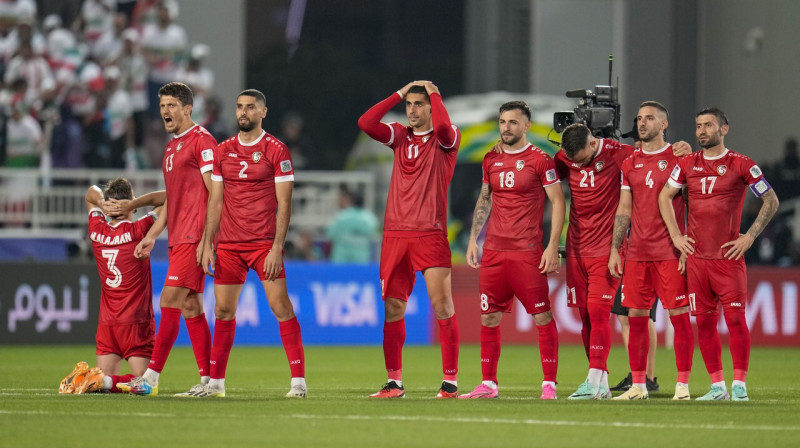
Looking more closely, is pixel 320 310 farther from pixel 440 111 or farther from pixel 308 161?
pixel 440 111

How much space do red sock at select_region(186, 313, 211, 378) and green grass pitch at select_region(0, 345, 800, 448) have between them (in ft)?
1.50

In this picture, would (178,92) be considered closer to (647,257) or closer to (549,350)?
(549,350)

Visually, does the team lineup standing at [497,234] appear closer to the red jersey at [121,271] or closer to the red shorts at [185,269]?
the red shorts at [185,269]

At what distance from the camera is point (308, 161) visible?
24.6m

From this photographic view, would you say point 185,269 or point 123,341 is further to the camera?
point 123,341

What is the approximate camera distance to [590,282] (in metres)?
10.7

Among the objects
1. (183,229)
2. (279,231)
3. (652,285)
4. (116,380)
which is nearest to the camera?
(279,231)

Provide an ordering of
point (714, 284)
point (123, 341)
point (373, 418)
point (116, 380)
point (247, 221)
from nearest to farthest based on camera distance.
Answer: point (373, 418) < point (247, 221) < point (714, 284) < point (116, 380) < point (123, 341)

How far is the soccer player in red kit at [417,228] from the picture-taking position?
10.4m

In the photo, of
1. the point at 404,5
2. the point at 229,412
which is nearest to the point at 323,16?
the point at 404,5

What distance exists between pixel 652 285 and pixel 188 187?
3642mm

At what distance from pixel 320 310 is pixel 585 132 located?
913cm

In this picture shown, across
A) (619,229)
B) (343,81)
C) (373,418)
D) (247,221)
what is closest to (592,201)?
(619,229)

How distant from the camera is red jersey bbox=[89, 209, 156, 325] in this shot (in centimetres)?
1119
